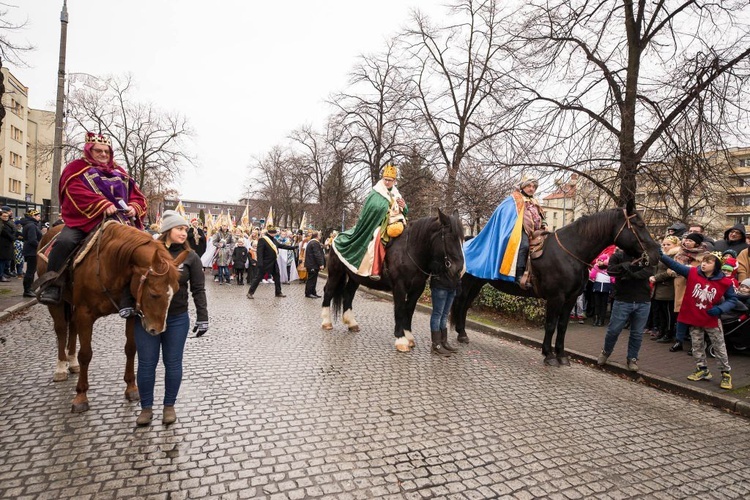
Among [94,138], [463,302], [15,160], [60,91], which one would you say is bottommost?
[463,302]

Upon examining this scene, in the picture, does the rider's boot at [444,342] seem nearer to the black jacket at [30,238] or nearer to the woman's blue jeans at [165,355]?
the woman's blue jeans at [165,355]

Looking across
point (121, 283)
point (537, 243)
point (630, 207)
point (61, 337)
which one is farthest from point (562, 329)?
point (61, 337)

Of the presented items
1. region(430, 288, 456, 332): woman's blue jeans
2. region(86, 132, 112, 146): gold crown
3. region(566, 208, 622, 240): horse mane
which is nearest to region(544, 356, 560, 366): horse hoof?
region(430, 288, 456, 332): woman's blue jeans

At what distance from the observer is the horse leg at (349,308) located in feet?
27.0

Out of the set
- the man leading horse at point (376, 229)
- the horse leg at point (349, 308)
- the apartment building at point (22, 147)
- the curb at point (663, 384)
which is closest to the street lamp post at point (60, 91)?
the horse leg at point (349, 308)

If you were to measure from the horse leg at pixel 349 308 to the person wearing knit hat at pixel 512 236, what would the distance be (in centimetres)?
232

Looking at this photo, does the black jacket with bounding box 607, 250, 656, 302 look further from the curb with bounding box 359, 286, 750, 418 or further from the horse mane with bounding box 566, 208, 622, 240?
the curb with bounding box 359, 286, 750, 418

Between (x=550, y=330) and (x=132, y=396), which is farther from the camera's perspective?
(x=550, y=330)

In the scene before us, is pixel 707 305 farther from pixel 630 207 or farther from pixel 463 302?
pixel 463 302

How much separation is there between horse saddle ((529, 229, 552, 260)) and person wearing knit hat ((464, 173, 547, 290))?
6 cm

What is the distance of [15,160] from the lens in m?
42.1

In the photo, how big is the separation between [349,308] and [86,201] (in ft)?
16.2

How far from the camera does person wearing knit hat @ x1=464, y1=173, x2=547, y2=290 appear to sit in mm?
6734

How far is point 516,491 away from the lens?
10.0ft
